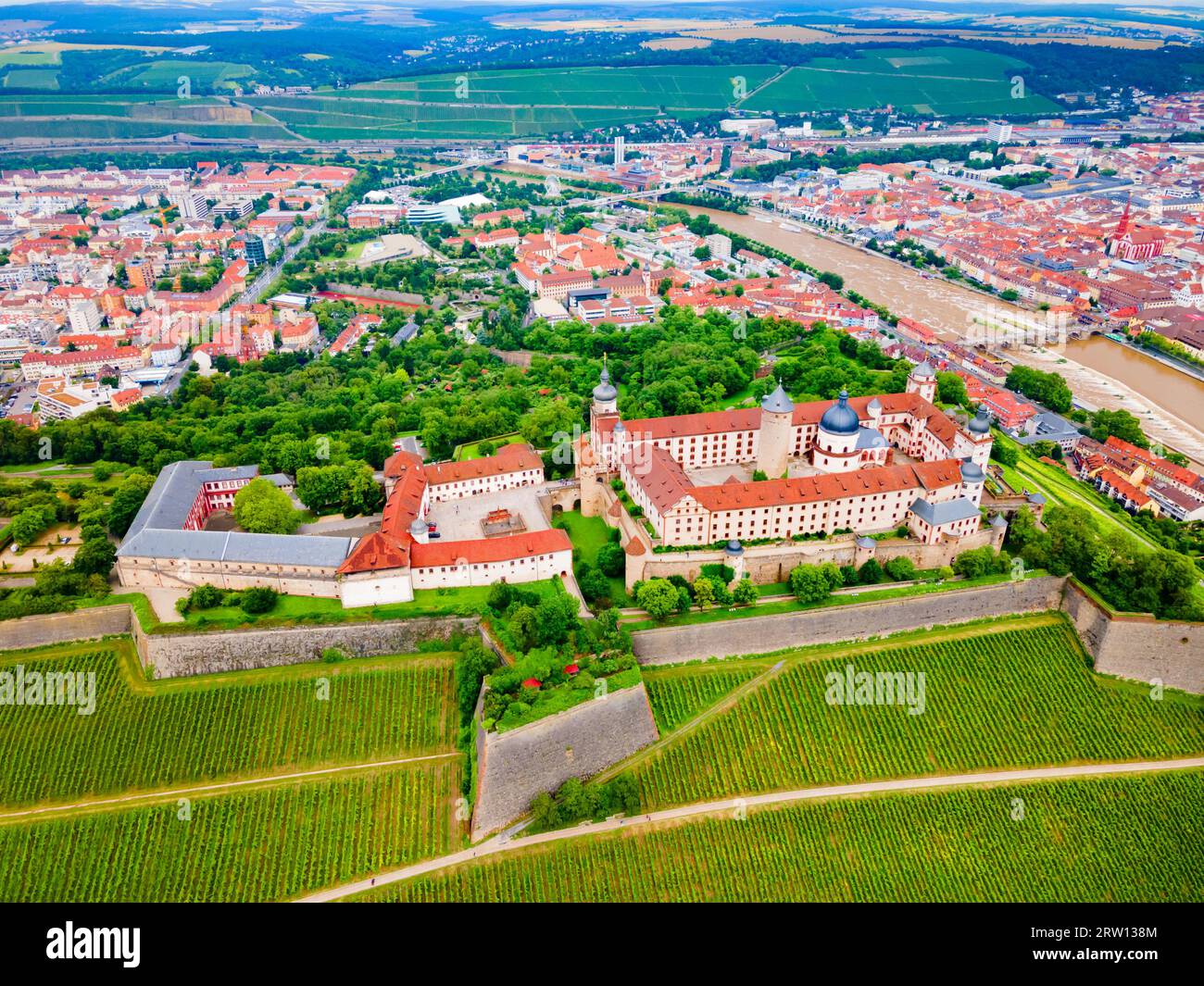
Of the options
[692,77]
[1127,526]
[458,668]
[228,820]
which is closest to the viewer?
[228,820]

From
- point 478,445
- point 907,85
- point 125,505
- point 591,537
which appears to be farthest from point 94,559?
point 907,85

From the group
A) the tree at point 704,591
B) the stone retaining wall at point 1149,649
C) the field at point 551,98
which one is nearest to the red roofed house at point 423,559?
the tree at point 704,591

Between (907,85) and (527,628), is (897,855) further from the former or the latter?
(907,85)

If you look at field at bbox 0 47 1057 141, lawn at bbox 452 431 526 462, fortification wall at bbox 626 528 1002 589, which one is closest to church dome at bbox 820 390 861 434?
fortification wall at bbox 626 528 1002 589

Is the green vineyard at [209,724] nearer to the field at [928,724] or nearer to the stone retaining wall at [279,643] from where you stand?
the stone retaining wall at [279,643]

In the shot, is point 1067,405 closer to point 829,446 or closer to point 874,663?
point 829,446

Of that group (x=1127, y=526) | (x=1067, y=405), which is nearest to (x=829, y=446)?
(x=1127, y=526)
